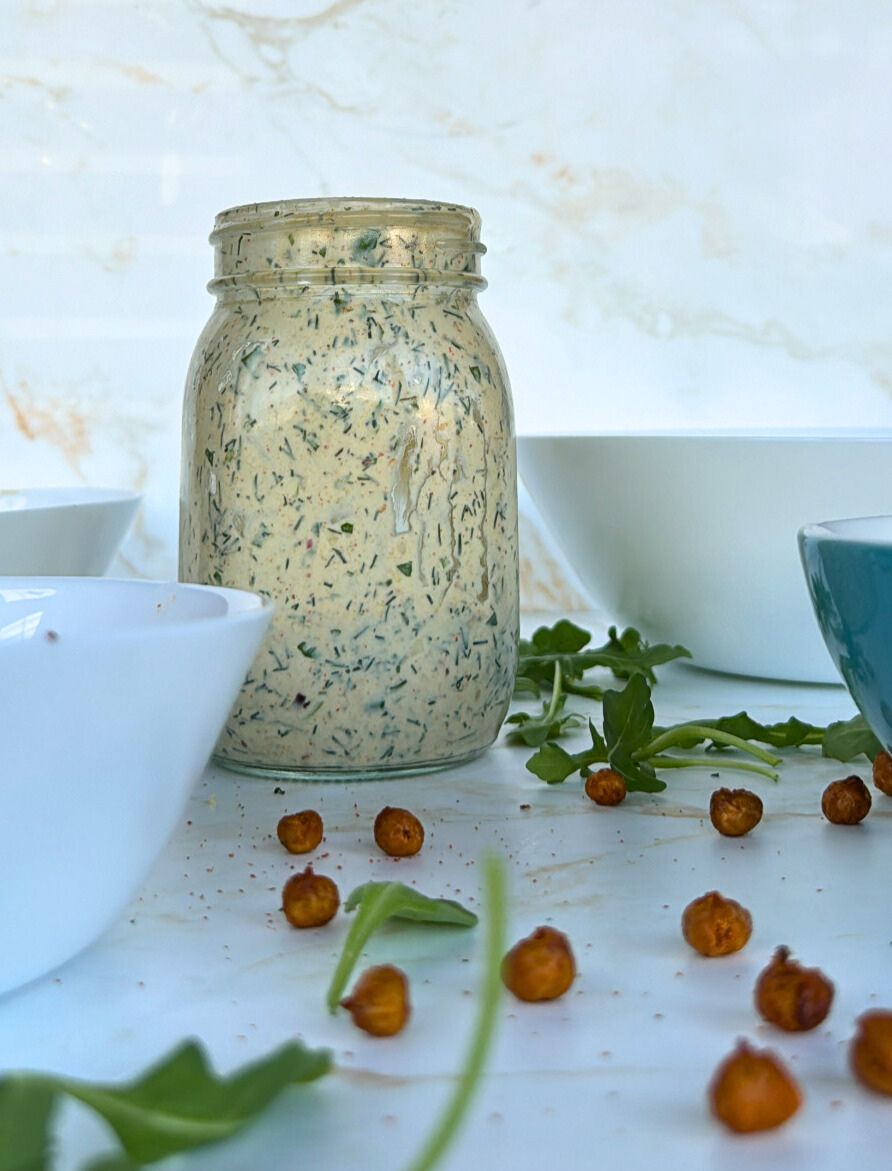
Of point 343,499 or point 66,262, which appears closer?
point 343,499

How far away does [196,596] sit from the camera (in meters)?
0.46

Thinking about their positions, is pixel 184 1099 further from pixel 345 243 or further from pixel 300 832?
pixel 345 243

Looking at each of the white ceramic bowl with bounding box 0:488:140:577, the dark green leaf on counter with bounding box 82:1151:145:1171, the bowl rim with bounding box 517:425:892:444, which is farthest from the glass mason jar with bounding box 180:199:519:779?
the dark green leaf on counter with bounding box 82:1151:145:1171

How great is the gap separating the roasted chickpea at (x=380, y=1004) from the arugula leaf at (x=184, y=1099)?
75 millimetres

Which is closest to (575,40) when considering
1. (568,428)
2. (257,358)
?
(568,428)

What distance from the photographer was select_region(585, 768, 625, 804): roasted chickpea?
60cm

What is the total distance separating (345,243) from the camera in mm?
622

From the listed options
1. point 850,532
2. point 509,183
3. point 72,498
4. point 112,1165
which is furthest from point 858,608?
point 509,183

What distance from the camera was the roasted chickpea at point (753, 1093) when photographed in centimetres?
32


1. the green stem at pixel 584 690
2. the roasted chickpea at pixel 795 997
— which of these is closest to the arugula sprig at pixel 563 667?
the green stem at pixel 584 690

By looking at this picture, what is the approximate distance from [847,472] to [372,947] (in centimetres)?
44

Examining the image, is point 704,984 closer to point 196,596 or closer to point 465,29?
point 196,596

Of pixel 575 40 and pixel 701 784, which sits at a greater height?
pixel 575 40

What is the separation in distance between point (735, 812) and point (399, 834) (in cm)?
13
